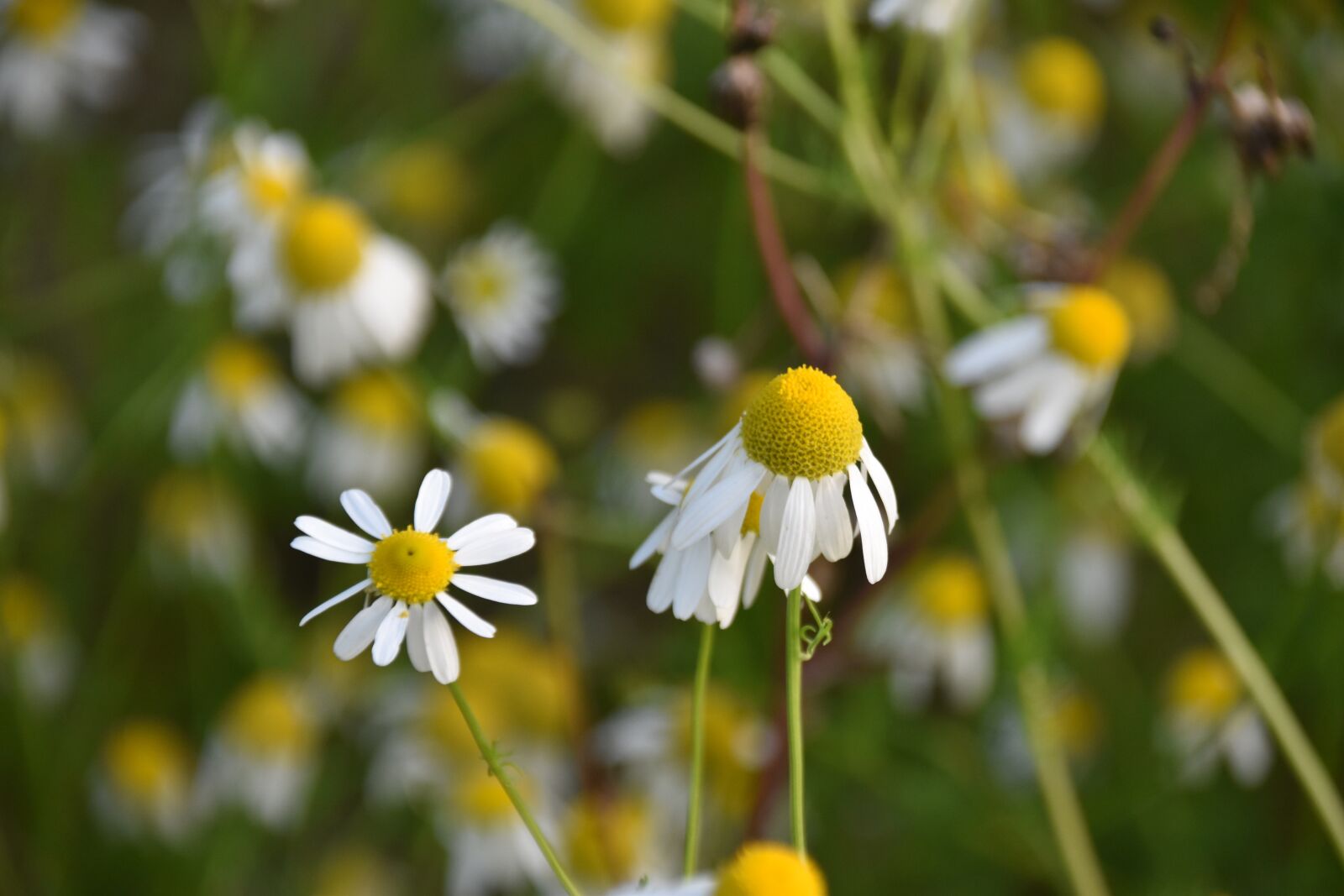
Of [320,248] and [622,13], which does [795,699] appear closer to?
[320,248]

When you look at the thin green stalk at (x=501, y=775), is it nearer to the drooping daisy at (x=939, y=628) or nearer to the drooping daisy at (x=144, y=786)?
the drooping daisy at (x=939, y=628)

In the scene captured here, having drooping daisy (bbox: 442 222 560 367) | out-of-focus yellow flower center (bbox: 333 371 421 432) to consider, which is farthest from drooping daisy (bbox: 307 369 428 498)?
drooping daisy (bbox: 442 222 560 367)

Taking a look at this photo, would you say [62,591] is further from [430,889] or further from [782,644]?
[782,644]

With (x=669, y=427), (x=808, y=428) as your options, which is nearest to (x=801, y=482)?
(x=808, y=428)

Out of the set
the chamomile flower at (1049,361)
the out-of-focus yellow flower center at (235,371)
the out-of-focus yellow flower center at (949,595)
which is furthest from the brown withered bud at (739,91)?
the out-of-focus yellow flower center at (235,371)

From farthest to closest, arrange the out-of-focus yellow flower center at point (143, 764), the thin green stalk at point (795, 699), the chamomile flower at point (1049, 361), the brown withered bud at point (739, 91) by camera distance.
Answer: the out-of-focus yellow flower center at point (143, 764), the chamomile flower at point (1049, 361), the brown withered bud at point (739, 91), the thin green stalk at point (795, 699)

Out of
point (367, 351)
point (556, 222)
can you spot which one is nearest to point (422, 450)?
point (556, 222)

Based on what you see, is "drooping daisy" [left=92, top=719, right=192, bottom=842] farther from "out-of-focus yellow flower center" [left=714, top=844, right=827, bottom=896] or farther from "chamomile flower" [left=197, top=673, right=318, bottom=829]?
"out-of-focus yellow flower center" [left=714, top=844, right=827, bottom=896]
